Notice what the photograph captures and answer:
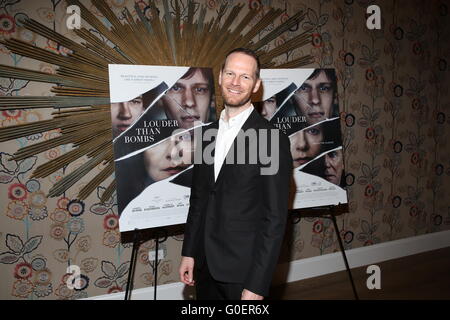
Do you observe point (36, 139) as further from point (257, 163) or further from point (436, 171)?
point (436, 171)

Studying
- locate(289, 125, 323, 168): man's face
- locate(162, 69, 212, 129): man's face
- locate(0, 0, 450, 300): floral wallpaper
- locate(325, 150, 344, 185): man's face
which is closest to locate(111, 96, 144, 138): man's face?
locate(162, 69, 212, 129): man's face

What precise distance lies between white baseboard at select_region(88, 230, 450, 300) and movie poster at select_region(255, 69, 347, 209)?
0.72m

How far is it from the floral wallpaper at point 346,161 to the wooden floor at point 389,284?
0.23 meters

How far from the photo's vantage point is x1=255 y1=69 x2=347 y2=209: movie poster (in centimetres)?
250

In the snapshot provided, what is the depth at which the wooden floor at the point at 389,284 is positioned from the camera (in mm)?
2754

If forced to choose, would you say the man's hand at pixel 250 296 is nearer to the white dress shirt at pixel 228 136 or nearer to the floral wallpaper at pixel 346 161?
the white dress shirt at pixel 228 136

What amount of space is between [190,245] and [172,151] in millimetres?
672

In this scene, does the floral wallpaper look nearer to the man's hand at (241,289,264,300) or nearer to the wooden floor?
the wooden floor

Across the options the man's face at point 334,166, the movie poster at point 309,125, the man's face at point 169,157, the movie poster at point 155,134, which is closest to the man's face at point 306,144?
the movie poster at point 309,125

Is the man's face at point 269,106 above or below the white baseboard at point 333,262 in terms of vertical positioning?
above

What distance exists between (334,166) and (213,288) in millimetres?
1372

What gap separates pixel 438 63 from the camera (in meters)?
3.64

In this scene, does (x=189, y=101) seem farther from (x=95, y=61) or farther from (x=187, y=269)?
(x=187, y=269)

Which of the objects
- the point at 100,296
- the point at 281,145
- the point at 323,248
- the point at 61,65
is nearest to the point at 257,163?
the point at 281,145
